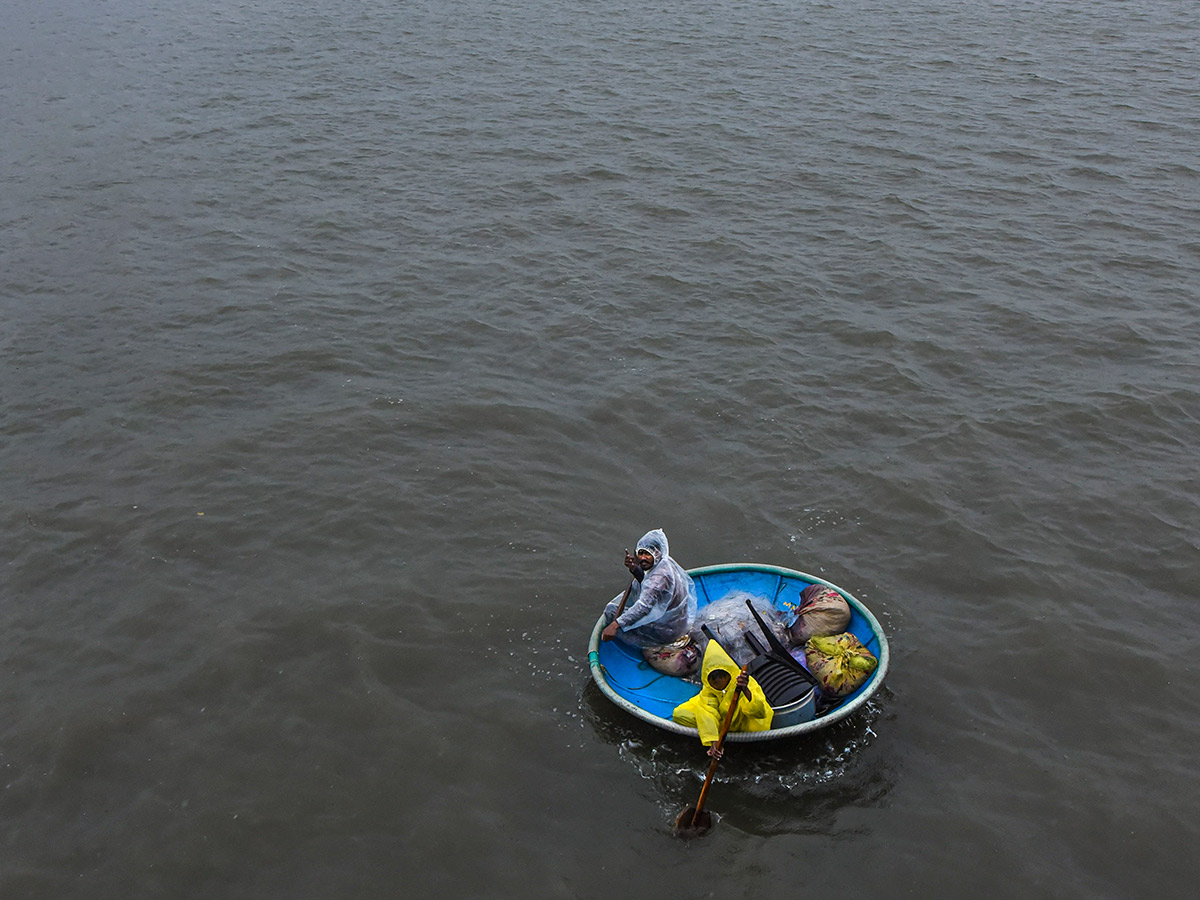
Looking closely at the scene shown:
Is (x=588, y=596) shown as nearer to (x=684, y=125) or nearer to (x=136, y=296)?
(x=136, y=296)

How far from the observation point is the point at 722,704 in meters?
7.12

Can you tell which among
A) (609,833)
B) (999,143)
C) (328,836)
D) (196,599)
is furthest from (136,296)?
(999,143)

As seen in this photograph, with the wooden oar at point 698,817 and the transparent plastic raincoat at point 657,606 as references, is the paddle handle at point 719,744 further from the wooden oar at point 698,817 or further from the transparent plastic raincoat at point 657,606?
the transparent plastic raincoat at point 657,606

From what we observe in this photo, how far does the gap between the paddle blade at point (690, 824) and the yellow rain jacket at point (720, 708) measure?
47cm

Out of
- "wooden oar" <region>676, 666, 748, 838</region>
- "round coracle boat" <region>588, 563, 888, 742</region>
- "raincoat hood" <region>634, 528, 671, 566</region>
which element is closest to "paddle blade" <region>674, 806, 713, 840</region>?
"wooden oar" <region>676, 666, 748, 838</region>

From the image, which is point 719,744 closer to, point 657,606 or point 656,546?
point 657,606

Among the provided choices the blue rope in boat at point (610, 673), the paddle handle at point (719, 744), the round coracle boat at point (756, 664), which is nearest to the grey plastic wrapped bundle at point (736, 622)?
the round coracle boat at point (756, 664)

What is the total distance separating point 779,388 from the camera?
38.3 ft

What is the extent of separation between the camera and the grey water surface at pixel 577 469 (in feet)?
23.1

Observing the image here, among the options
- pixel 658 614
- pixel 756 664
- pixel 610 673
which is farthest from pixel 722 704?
pixel 610 673

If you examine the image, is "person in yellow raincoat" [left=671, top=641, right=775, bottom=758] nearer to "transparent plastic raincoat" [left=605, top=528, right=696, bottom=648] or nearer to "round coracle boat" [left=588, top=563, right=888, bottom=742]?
"round coracle boat" [left=588, top=563, right=888, bottom=742]

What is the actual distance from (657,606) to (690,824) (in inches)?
68.6

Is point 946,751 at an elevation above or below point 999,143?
below

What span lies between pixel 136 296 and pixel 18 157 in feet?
22.7
